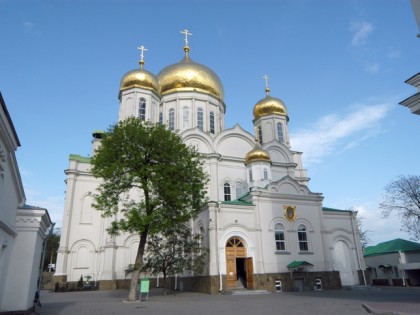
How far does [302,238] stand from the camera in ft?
75.8

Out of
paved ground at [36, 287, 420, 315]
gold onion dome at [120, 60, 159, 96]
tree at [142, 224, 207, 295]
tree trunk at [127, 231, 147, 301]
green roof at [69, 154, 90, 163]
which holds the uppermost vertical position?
gold onion dome at [120, 60, 159, 96]

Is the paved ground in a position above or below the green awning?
below

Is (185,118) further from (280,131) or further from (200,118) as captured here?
(280,131)

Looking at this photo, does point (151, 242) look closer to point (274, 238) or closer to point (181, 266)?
point (181, 266)

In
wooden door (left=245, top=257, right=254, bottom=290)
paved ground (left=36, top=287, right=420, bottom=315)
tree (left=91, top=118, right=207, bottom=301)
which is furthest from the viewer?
wooden door (left=245, top=257, right=254, bottom=290)

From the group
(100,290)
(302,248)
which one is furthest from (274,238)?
(100,290)

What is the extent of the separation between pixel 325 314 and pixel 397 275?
2270 cm

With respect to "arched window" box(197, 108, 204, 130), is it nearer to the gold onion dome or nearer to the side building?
the gold onion dome

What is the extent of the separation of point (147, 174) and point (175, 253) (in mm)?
6204

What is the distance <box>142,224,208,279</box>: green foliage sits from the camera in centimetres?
2003

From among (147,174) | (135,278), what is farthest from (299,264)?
(147,174)

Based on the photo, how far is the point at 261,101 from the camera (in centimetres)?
3503

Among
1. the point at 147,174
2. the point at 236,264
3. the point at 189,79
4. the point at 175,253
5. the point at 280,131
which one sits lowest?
the point at 236,264

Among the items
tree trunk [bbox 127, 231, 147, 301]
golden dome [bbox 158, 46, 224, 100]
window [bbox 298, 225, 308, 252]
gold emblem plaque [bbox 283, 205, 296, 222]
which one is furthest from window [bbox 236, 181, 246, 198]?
tree trunk [bbox 127, 231, 147, 301]
